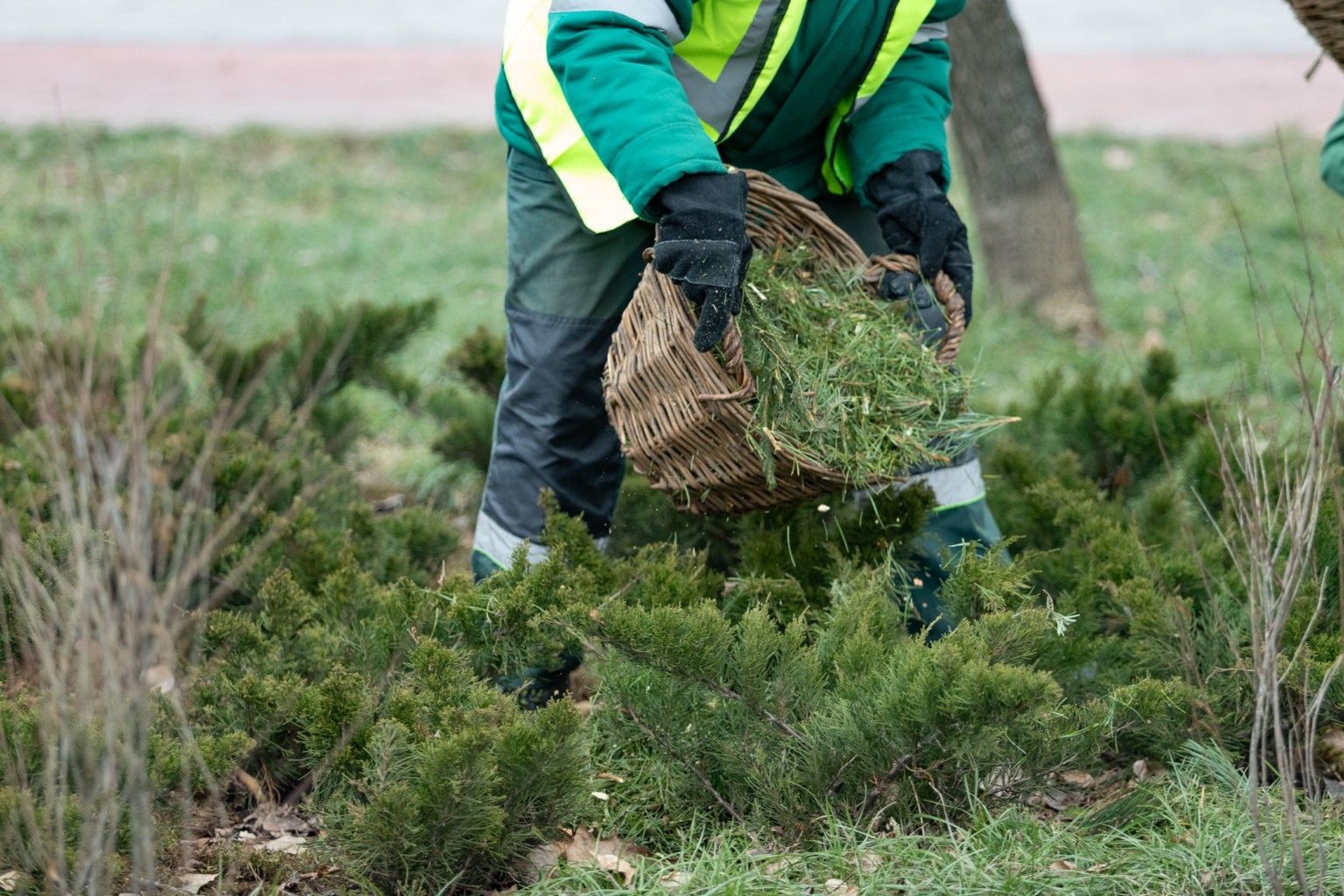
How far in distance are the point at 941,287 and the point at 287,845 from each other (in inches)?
68.7

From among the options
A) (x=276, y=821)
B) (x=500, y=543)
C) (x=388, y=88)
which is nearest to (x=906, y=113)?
(x=500, y=543)

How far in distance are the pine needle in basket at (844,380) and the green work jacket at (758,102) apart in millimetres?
304

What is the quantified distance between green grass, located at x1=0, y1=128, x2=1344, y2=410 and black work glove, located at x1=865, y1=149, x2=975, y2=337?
1481mm

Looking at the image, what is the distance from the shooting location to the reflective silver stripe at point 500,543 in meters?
2.92

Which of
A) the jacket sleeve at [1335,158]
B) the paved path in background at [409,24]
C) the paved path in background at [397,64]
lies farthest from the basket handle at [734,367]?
the paved path in background at [409,24]

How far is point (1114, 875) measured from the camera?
2.03 meters

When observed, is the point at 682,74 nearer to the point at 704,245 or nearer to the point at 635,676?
the point at 704,245

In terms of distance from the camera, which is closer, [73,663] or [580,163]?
[73,663]

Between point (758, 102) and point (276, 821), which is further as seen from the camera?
point (758, 102)

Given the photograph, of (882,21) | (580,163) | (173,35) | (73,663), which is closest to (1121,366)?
(882,21)

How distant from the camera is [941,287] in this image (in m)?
2.84

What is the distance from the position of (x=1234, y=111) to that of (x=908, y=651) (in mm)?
10410

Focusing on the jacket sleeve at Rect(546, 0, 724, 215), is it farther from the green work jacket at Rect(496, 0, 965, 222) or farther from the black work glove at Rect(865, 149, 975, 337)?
the black work glove at Rect(865, 149, 975, 337)

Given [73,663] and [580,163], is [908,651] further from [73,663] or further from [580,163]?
[73,663]
